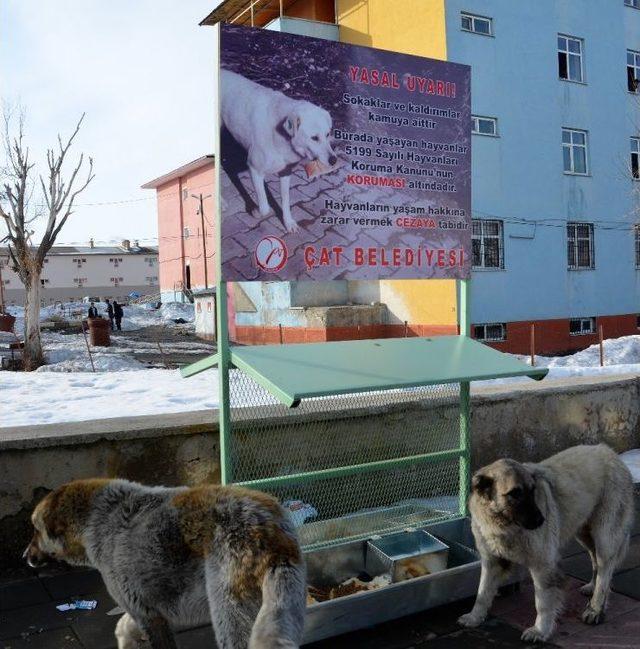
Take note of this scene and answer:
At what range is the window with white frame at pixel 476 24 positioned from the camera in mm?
21344

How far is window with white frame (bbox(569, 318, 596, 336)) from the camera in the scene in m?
24.3

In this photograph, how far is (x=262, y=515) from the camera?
316cm

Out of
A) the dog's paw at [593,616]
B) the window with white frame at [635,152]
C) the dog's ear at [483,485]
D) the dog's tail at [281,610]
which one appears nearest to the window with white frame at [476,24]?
the window with white frame at [635,152]

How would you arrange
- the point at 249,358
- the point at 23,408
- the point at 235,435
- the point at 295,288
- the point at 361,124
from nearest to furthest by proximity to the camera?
the point at 249,358, the point at 361,124, the point at 235,435, the point at 23,408, the point at 295,288

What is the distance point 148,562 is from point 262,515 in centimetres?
58

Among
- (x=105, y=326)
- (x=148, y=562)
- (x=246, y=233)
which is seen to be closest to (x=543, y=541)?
(x=148, y=562)

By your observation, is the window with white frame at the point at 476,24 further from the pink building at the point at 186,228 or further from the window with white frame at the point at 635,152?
the pink building at the point at 186,228

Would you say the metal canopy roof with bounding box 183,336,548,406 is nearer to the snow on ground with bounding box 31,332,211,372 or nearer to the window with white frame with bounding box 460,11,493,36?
the snow on ground with bounding box 31,332,211,372

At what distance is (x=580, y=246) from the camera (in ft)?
80.2

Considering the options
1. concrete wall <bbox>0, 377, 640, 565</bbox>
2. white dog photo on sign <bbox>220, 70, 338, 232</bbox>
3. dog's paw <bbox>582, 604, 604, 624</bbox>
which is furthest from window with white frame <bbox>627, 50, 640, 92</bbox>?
dog's paw <bbox>582, 604, 604, 624</bbox>

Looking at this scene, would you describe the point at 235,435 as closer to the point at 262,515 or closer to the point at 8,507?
the point at 8,507

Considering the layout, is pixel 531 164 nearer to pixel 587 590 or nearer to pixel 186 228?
pixel 587 590

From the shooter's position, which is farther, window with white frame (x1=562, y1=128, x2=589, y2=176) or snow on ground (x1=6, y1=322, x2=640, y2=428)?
window with white frame (x1=562, y1=128, x2=589, y2=176)

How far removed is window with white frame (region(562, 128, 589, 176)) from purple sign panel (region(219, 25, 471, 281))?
65.3ft
